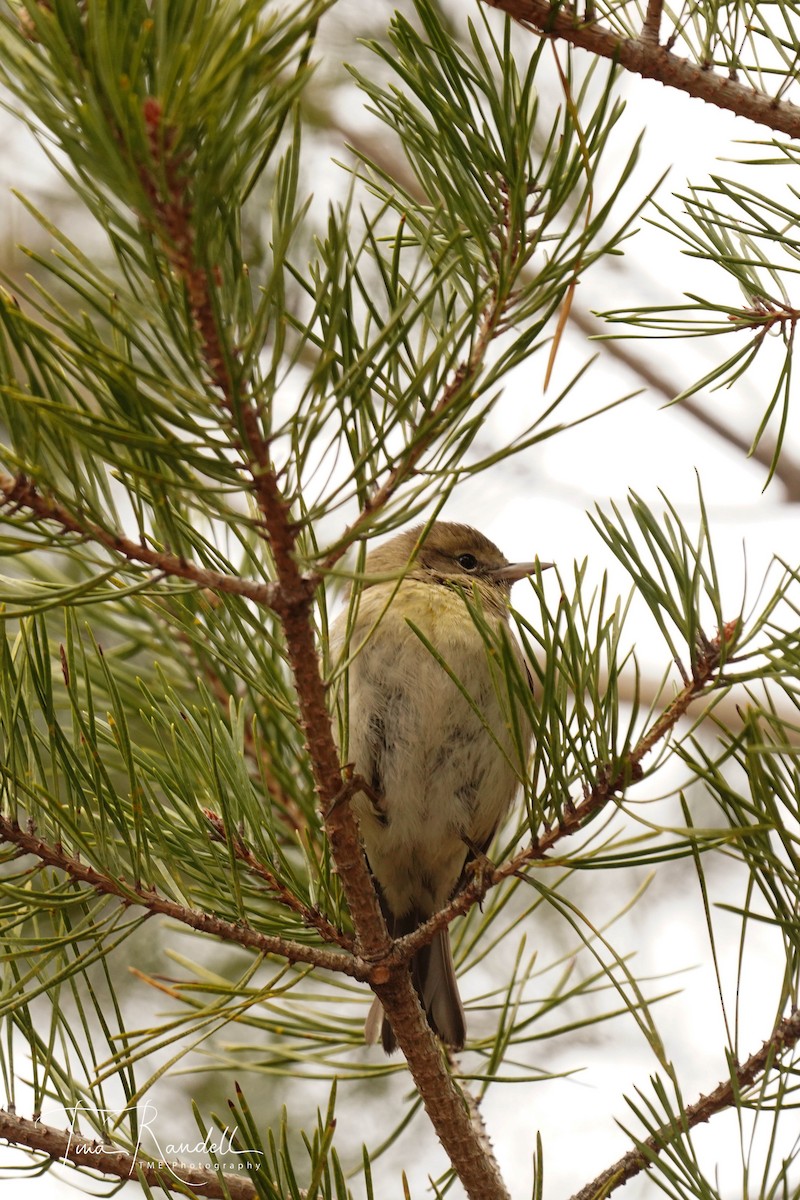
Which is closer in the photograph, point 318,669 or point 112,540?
point 112,540

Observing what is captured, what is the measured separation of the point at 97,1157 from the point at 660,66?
5.30ft

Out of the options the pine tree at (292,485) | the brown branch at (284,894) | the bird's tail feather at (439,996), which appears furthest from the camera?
the bird's tail feather at (439,996)

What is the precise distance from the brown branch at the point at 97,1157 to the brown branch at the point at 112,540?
30.8 inches

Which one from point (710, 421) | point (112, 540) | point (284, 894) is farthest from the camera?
point (710, 421)

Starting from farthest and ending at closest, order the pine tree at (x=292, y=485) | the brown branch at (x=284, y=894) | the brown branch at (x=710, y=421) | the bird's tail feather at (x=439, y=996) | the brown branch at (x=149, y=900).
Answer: the brown branch at (x=710, y=421) → the bird's tail feather at (x=439, y=996) → the brown branch at (x=284, y=894) → the brown branch at (x=149, y=900) → the pine tree at (x=292, y=485)

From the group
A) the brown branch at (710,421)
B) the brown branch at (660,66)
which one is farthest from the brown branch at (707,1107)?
the brown branch at (710,421)

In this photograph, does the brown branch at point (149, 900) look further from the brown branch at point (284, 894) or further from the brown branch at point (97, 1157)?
the brown branch at point (97, 1157)

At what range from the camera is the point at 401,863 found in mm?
2844

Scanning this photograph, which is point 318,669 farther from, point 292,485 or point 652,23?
point 652,23

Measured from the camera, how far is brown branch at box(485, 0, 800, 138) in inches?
64.6

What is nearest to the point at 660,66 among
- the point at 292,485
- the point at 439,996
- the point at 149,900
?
the point at 292,485

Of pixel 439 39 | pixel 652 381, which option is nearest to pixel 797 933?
pixel 439 39

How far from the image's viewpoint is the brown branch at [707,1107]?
5.32ft

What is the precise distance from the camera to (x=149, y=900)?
1635 mm
